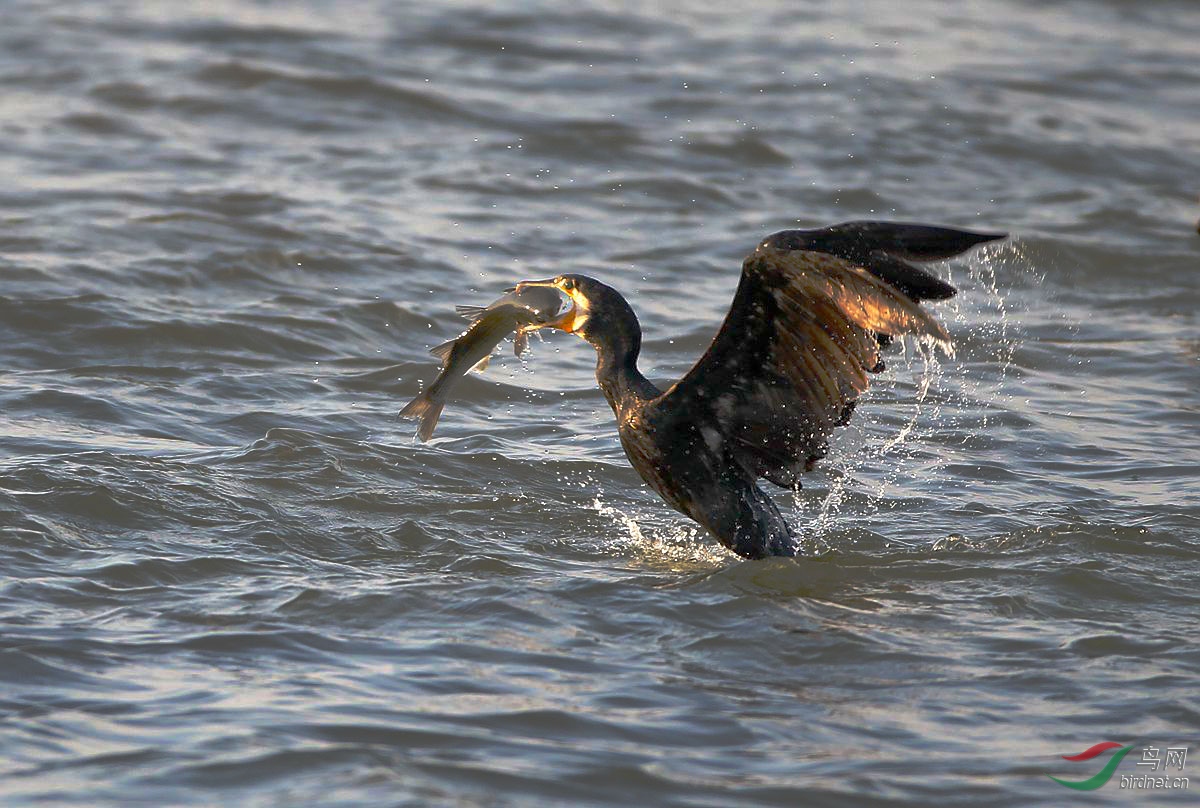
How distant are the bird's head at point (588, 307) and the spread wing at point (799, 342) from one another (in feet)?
1.10

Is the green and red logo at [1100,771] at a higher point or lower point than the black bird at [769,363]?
lower

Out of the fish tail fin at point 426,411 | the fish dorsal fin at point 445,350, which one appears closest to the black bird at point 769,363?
the fish dorsal fin at point 445,350

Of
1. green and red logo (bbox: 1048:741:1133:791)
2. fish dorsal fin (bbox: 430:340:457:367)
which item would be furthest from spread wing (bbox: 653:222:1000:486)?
green and red logo (bbox: 1048:741:1133:791)

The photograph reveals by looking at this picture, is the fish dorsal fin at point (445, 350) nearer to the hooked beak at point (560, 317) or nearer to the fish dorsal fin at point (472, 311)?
the fish dorsal fin at point (472, 311)

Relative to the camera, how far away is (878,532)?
6766 mm

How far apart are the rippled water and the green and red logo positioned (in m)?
0.04

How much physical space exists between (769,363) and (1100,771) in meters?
1.73

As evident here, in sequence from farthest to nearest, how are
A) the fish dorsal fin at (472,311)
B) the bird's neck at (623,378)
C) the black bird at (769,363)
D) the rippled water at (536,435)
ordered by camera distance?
the fish dorsal fin at (472,311)
the bird's neck at (623,378)
the black bird at (769,363)
the rippled water at (536,435)

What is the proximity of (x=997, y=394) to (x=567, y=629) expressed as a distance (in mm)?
4103

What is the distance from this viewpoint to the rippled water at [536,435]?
478cm

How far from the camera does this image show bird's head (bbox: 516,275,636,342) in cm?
600

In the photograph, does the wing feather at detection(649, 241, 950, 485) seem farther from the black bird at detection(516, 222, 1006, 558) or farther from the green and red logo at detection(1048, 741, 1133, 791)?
the green and red logo at detection(1048, 741, 1133, 791)

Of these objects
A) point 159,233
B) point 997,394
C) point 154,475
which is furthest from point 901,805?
point 159,233

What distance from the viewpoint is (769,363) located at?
5.76 m
